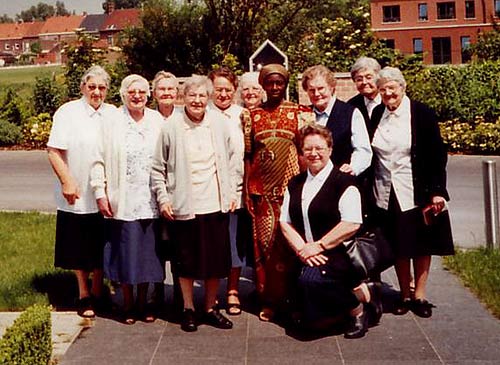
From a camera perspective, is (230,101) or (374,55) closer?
(230,101)

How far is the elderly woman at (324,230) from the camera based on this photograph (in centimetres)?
598

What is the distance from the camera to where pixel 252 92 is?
666 centimetres

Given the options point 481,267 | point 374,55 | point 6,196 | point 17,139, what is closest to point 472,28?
point 374,55

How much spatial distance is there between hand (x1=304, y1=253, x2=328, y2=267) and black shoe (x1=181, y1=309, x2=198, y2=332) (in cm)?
106

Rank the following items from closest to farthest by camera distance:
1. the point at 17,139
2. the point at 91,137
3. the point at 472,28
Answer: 1. the point at 91,137
2. the point at 17,139
3. the point at 472,28

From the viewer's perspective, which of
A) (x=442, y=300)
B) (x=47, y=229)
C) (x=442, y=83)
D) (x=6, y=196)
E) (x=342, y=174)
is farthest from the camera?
(x=442, y=83)

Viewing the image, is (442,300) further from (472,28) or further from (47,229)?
(472,28)

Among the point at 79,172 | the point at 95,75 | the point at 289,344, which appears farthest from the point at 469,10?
the point at 289,344

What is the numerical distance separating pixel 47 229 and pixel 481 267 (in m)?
5.84

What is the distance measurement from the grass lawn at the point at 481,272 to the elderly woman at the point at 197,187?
2313mm

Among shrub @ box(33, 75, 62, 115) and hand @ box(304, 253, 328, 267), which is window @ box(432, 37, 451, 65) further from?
hand @ box(304, 253, 328, 267)

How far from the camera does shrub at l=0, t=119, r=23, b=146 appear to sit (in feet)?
75.8

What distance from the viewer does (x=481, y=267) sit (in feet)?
26.6

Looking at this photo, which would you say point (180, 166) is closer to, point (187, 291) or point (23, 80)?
point (187, 291)
